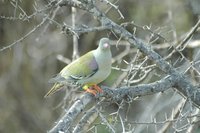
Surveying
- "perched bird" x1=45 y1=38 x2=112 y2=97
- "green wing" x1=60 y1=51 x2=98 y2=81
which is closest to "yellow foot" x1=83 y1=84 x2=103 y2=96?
"perched bird" x1=45 y1=38 x2=112 y2=97

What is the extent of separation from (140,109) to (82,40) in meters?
1.62

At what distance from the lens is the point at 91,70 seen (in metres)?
5.00

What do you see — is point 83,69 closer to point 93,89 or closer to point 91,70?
point 91,70

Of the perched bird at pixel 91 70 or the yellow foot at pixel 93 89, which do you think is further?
the perched bird at pixel 91 70

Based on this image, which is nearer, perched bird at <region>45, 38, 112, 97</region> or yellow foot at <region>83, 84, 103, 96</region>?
yellow foot at <region>83, 84, 103, 96</region>

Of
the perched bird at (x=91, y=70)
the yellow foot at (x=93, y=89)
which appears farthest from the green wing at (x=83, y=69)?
the yellow foot at (x=93, y=89)

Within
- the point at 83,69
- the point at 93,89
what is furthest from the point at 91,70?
the point at 93,89

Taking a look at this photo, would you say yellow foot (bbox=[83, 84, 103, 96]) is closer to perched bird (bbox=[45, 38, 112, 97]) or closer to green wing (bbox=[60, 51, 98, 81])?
perched bird (bbox=[45, 38, 112, 97])

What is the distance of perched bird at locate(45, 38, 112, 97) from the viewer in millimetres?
4906

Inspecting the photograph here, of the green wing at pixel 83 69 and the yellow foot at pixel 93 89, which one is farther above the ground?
the green wing at pixel 83 69

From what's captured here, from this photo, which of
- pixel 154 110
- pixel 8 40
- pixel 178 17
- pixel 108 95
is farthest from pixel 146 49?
pixel 8 40

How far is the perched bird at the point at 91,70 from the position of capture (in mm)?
4906

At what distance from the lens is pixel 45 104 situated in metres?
11.0

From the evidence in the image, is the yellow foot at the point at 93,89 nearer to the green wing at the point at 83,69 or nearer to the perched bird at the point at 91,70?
the perched bird at the point at 91,70
